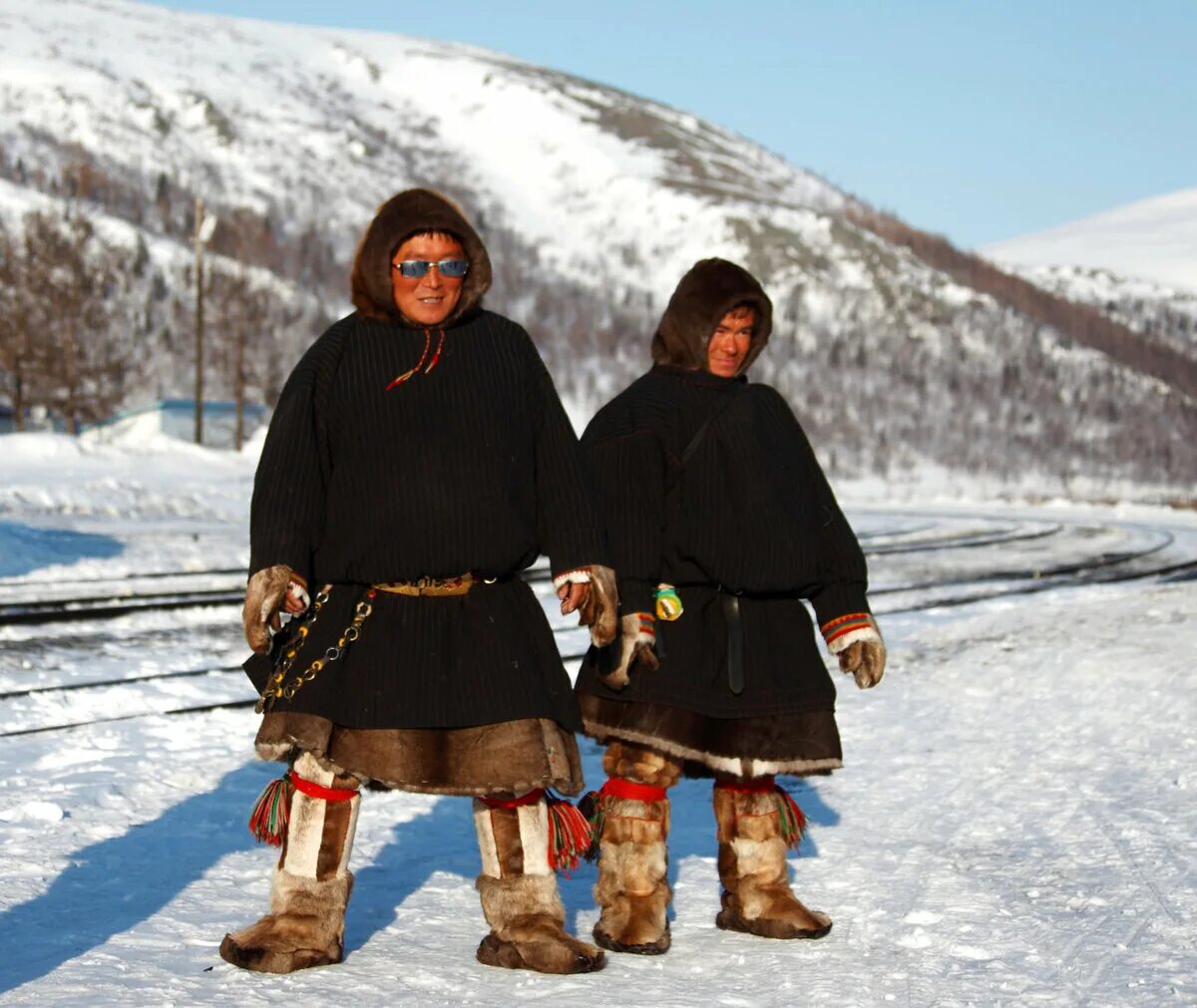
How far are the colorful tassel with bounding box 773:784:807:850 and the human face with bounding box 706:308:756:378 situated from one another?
1354 mm

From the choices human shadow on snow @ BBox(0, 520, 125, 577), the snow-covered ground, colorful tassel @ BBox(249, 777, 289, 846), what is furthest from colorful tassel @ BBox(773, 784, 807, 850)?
human shadow on snow @ BBox(0, 520, 125, 577)

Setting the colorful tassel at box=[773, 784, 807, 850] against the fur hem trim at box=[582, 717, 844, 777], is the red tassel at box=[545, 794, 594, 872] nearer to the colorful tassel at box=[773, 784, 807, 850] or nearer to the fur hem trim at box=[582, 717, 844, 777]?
the fur hem trim at box=[582, 717, 844, 777]

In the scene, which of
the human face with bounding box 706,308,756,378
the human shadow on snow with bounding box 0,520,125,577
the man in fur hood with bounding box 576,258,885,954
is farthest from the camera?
the human shadow on snow with bounding box 0,520,125,577

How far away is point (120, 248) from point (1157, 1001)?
81971 millimetres

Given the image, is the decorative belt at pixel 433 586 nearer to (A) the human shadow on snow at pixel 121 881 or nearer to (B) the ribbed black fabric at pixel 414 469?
(B) the ribbed black fabric at pixel 414 469

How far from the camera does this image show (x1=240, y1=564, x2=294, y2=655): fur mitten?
4.20 meters

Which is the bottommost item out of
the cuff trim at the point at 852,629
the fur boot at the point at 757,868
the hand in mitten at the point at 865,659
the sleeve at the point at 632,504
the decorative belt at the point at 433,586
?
the fur boot at the point at 757,868

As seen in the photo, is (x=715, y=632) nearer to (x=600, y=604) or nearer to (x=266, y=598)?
(x=600, y=604)

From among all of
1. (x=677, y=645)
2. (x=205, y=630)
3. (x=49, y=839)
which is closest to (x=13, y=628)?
(x=205, y=630)

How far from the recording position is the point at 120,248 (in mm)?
80812

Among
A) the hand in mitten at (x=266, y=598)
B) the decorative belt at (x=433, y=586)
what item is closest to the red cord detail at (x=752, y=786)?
the decorative belt at (x=433, y=586)

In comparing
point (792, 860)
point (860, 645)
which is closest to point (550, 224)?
point (792, 860)

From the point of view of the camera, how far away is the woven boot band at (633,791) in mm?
4840

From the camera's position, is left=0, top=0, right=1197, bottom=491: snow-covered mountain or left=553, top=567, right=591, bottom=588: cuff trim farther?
left=0, top=0, right=1197, bottom=491: snow-covered mountain
